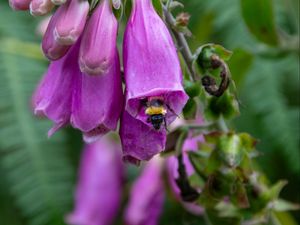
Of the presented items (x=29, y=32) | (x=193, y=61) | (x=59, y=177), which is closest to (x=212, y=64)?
(x=193, y=61)

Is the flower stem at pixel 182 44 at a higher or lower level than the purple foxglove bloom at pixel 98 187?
higher

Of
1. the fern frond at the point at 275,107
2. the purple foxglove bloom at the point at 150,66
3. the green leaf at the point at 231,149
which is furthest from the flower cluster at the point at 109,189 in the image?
the purple foxglove bloom at the point at 150,66

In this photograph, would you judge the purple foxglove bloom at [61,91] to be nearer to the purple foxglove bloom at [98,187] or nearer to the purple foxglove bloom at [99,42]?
the purple foxglove bloom at [99,42]

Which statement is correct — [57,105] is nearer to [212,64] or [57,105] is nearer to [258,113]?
[212,64]

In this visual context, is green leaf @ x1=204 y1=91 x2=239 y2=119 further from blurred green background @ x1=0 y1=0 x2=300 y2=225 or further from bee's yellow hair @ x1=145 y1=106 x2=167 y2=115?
blurred green background @ x1=0 y1=0 x2=300 y2=225

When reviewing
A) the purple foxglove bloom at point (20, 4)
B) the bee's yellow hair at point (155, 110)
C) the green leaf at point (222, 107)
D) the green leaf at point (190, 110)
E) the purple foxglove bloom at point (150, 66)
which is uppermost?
the purple foxglove bloom at point (20, 4)

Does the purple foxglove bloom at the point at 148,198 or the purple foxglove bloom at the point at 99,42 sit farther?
the purple foxglove bloom at the point at 148,198

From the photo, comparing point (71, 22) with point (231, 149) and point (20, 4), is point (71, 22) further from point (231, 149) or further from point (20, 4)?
point (231, 149)
